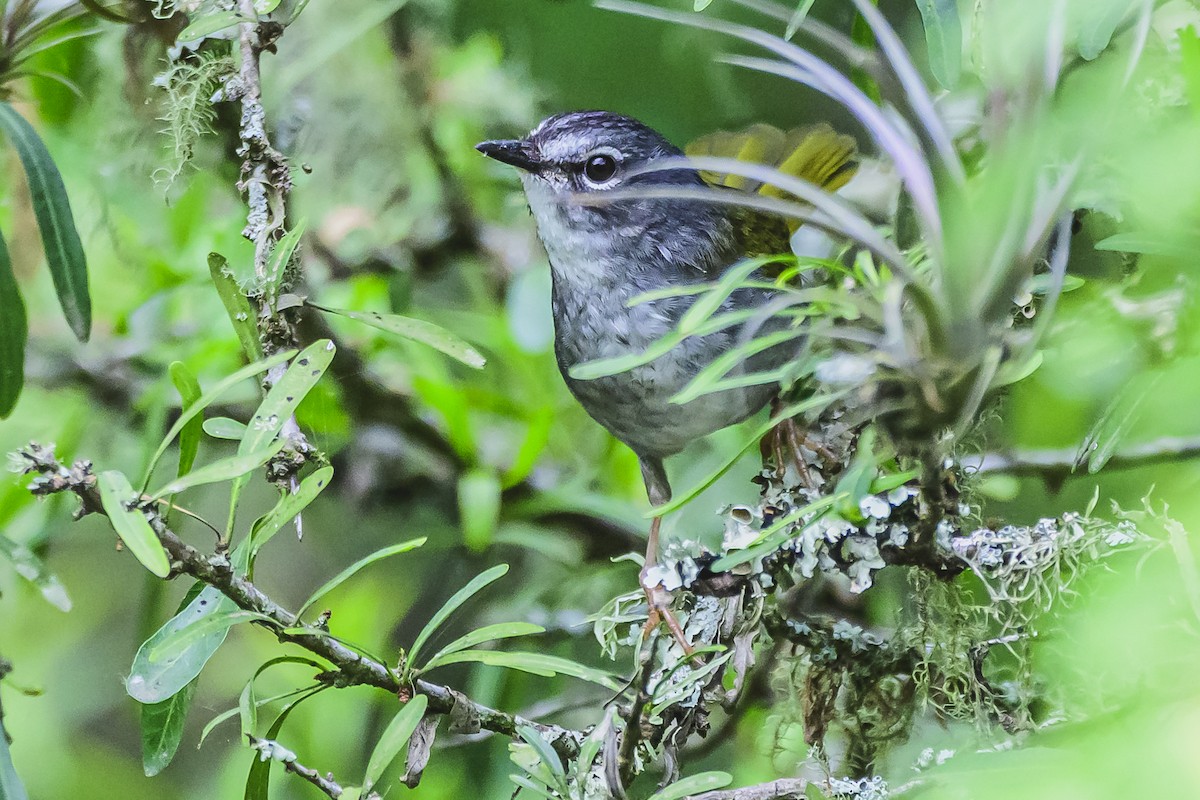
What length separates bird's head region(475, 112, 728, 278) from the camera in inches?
23.8

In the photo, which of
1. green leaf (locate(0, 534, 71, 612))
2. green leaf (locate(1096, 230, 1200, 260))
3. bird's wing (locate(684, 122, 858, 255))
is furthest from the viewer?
bird's wing (locate(684, 122, 858, 255))

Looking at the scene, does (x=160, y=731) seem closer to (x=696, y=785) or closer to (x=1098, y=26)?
(x=696, y=785)

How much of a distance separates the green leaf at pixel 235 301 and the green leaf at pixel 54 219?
13 centimetres

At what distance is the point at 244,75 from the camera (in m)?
0.57

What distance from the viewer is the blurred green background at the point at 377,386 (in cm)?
69

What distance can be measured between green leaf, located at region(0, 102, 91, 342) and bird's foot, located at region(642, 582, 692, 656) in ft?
1.33

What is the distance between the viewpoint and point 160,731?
1.64 ft

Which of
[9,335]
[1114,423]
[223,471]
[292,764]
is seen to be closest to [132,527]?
[223,471]

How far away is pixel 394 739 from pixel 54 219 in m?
0.39

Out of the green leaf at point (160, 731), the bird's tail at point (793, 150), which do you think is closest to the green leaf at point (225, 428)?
A: the green leaf at point (160, 731)

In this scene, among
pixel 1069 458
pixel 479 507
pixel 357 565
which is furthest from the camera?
pixel 479 507

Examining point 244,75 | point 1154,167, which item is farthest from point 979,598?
point 244,75

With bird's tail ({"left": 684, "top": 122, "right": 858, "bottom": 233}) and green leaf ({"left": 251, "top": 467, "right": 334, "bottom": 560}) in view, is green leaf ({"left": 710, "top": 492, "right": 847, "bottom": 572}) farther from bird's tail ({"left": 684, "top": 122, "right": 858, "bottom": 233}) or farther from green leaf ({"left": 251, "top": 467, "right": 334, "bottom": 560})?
bird's tail ({"left": 684, "top": 122, "right": 858, "bottom": 233})

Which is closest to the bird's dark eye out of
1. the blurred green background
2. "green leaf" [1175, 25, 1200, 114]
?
the blurred green background
